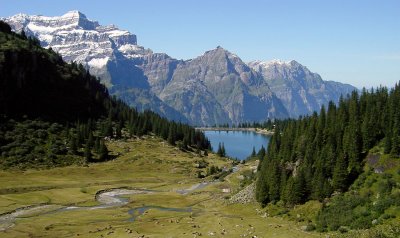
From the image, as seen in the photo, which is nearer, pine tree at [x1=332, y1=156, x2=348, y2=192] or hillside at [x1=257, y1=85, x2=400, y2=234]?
hillside at [x1=257, y1=85, x2=400, y2=234]

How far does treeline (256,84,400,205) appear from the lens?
9844cm

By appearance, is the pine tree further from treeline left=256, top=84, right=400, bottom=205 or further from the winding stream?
the winding stream

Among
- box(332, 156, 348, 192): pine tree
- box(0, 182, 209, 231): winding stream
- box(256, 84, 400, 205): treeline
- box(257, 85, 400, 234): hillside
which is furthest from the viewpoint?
box(0, 182, 209, 231): winding stream

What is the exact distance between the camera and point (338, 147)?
110250mm

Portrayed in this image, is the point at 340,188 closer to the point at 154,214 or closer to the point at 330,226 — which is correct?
the point at 330,226

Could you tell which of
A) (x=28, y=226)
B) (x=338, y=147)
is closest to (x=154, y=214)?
(x=28, y=226)

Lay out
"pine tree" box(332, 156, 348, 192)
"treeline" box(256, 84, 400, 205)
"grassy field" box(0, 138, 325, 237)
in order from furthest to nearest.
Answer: "treeline" box(256, 84, 400, 205), "pine tree" box(332, 156, 348, 192), "grassy field" box(0, 138, 325, 237)

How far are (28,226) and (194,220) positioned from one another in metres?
37.5

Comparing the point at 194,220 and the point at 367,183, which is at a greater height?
the point at 367,183

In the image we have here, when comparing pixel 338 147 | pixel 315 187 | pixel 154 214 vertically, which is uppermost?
pixel 338 147

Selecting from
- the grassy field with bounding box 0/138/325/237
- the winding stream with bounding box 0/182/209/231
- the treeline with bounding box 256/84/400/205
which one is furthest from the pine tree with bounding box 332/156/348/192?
the winding stream with bounding box 0/182/209/231

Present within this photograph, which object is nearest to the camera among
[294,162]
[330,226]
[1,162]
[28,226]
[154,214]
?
[330,226]

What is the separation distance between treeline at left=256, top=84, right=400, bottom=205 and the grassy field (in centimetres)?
911

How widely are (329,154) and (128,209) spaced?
58.5 metres
